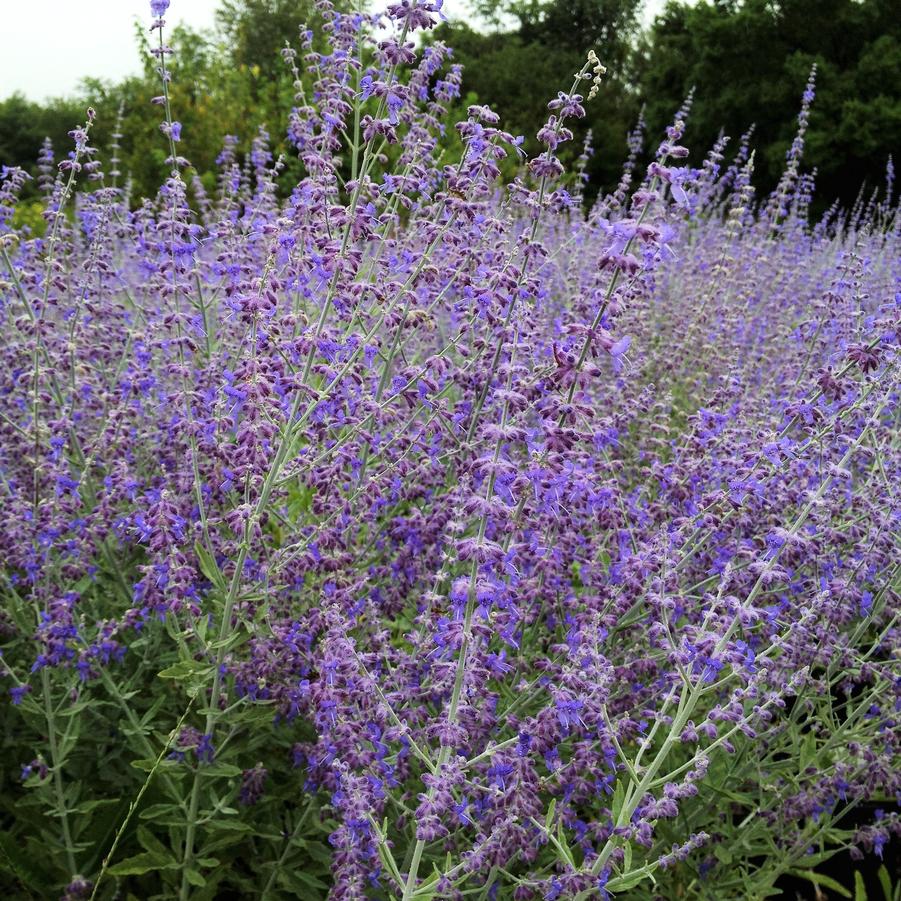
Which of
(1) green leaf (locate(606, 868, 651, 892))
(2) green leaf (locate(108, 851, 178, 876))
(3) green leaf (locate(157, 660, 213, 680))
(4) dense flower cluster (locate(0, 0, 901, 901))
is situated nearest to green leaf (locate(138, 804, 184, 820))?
(4) dense flower cluster (locate(0, 0, 901, 901))

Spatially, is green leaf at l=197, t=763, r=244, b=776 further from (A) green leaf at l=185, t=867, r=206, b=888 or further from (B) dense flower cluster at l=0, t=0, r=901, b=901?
(A) green leaf at l=185, t=867, r=206, b=888

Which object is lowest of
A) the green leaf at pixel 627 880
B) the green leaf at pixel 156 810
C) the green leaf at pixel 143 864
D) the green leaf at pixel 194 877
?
the green leaf at pixel 143 864

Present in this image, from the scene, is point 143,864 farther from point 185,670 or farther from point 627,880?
point 627,880

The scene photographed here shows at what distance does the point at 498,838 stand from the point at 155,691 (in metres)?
1.69

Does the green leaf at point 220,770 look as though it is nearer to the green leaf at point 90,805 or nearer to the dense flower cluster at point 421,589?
the dense flower cluster at point 421,589

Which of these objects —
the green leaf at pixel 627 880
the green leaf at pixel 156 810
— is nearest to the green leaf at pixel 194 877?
the green leaf at pixel 156 810

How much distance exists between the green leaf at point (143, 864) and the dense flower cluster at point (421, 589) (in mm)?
10

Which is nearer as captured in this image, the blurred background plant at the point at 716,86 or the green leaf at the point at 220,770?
the green leaf at the point at 220,770

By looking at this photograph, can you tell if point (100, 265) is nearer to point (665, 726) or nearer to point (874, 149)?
point (665, 726)

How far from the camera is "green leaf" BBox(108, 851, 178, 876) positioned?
9.38ft

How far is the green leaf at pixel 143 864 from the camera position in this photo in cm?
286

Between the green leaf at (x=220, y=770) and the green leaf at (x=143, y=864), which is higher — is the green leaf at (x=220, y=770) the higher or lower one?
the higher one

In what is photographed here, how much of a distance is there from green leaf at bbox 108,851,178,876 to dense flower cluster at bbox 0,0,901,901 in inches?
0.4

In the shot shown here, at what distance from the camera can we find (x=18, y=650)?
3578 millimetres
